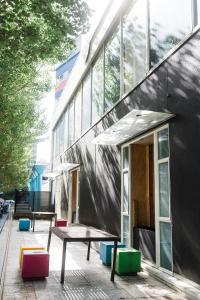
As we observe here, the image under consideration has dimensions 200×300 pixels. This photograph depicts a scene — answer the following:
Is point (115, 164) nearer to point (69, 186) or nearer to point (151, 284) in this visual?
point (151, 284)

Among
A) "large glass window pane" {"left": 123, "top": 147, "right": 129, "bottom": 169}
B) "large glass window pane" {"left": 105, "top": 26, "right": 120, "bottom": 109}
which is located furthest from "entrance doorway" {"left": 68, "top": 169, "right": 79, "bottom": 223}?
"large glass window pane" {"left": 123, "top": 147, "right": 129, "bottom": 169}

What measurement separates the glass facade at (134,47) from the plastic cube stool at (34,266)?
299 centimetres

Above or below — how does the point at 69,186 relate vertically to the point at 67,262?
above

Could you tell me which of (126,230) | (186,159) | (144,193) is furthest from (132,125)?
(126,230)

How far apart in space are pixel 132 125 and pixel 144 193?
6.95 feet

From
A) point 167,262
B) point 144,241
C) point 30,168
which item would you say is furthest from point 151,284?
point 30,168

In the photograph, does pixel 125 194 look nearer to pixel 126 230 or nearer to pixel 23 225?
pixel 126 230

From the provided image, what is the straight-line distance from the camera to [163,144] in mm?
6699

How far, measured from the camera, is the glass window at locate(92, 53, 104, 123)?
1163 centimetres

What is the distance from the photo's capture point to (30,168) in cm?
3775

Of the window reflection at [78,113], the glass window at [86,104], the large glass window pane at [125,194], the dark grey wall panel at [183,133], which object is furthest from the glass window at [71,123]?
the dark grey wall panel at [183,133]

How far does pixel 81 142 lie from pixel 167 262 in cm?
897

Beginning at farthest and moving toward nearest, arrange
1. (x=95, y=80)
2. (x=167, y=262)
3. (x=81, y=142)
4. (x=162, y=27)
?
(x=81, y=142) < (x=95, y=80) < (x=162, y=27) < (x=167, y=262)

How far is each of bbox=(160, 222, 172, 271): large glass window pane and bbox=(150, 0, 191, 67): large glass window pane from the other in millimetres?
3460
